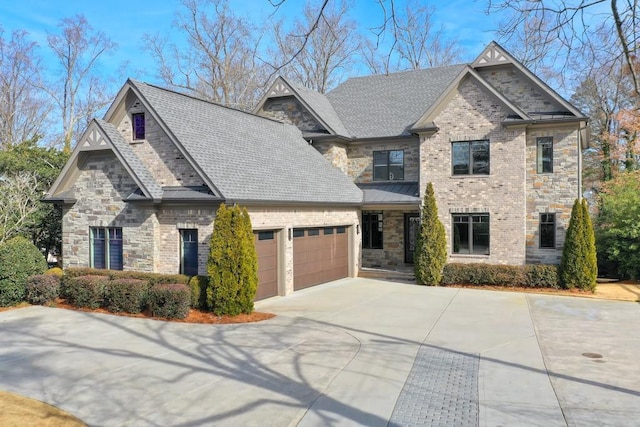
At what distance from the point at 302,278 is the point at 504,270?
24.3ft

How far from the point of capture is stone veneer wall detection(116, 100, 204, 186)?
1412 cm

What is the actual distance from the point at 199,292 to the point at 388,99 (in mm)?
15389

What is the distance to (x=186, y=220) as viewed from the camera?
13.7 meters

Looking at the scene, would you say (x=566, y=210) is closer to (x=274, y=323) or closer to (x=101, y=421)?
(x=274, y=323)

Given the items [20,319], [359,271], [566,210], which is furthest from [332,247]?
[20,319]

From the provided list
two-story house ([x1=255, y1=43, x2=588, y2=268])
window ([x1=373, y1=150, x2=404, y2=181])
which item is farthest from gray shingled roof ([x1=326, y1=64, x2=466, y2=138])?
two-story house ([x1=255, y1=43, x2=588, y2=268])

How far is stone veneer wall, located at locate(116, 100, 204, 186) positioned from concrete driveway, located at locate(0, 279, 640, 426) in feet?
14.7

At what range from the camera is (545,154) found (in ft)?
59.7

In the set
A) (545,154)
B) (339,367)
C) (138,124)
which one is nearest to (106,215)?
(138,124)

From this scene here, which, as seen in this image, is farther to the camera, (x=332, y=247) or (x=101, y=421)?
(x=332, y=247)

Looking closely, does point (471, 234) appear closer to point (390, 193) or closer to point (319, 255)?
point (390, 193)

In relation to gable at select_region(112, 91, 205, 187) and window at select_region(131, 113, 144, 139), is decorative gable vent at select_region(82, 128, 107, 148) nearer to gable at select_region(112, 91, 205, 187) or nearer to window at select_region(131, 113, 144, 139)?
gable at select_region(112, 91, 205, 187)

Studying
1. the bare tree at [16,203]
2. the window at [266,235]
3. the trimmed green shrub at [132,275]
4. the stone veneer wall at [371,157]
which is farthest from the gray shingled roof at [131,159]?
the stone veneer wall at [371,157]

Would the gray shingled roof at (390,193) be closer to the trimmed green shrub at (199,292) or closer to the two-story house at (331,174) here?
the two-story house at (331,174)
